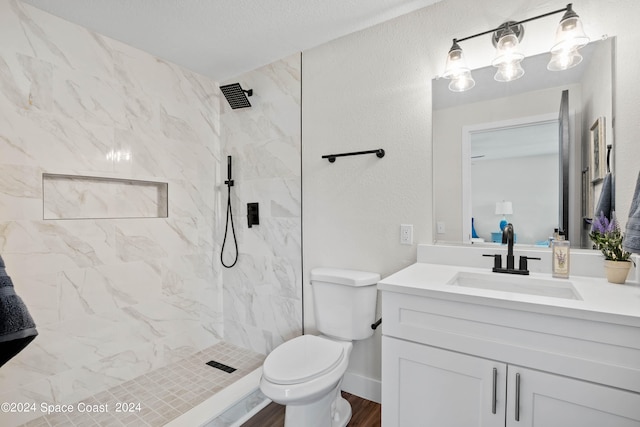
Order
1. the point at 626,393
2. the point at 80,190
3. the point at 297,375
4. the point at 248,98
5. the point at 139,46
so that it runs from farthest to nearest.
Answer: the point at 248,98, the point at 139,46, the point at 80,190, the point at 297,375, the point at 626,393

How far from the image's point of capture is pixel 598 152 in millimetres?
1398

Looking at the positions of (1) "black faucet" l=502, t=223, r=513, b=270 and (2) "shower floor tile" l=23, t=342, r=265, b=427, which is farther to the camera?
(2) "shower floor tile" l=23, t=342, r=265, b=427

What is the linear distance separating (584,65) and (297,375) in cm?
190

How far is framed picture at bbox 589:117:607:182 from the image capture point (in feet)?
4.52

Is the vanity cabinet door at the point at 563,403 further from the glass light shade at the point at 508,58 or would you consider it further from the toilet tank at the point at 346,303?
the glass light shade at the point at 508,58

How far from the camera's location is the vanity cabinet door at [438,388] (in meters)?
1.10

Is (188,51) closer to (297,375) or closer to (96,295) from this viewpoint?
(96,295)

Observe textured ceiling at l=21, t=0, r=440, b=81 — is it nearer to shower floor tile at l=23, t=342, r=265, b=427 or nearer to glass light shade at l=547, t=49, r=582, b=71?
glass light shade at l=547, t=49, r=582, b=71

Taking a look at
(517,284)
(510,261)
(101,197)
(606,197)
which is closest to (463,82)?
(606,197)

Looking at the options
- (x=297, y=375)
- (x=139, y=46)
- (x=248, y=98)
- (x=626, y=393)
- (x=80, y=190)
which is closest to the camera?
(x=626, y=393)

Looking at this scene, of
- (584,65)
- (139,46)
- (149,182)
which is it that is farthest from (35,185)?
(584,65)

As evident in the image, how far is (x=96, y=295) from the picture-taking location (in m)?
1.97

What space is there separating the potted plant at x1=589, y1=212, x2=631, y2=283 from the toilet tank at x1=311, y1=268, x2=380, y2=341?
3.36ft

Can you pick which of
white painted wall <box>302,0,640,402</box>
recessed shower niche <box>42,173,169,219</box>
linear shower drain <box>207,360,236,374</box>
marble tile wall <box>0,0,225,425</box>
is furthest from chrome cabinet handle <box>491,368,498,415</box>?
recessed shower niche <box>42,173,169,219</box>
